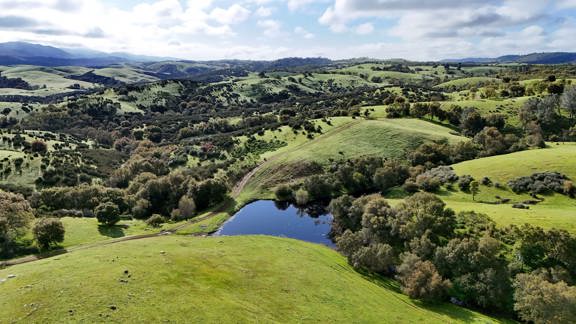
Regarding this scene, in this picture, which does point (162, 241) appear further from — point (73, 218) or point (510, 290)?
point (510, 290)

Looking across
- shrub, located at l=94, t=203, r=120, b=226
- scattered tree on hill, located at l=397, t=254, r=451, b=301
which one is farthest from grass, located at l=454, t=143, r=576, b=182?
shrub, located at l=94, t=203, r=120, b=226

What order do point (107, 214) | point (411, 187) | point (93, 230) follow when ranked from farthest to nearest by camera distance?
point (411, 187), point (107, 214), point (93, 230)

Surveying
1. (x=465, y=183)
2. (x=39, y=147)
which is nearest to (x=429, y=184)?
(x=465, y=183)

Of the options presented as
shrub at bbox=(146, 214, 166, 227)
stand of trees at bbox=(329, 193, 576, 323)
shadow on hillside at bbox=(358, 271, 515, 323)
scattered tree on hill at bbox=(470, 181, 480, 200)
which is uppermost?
scattered tree on hill at bbox=(470, 181, 480, 200)

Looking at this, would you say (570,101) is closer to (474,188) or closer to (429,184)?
(474,188)

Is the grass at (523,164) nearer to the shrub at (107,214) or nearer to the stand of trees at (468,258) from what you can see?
the stand of trees at (468,258)

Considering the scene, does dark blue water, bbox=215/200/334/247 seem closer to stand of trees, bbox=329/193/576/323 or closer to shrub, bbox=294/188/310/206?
shrub, bbox=294/188/310/206
